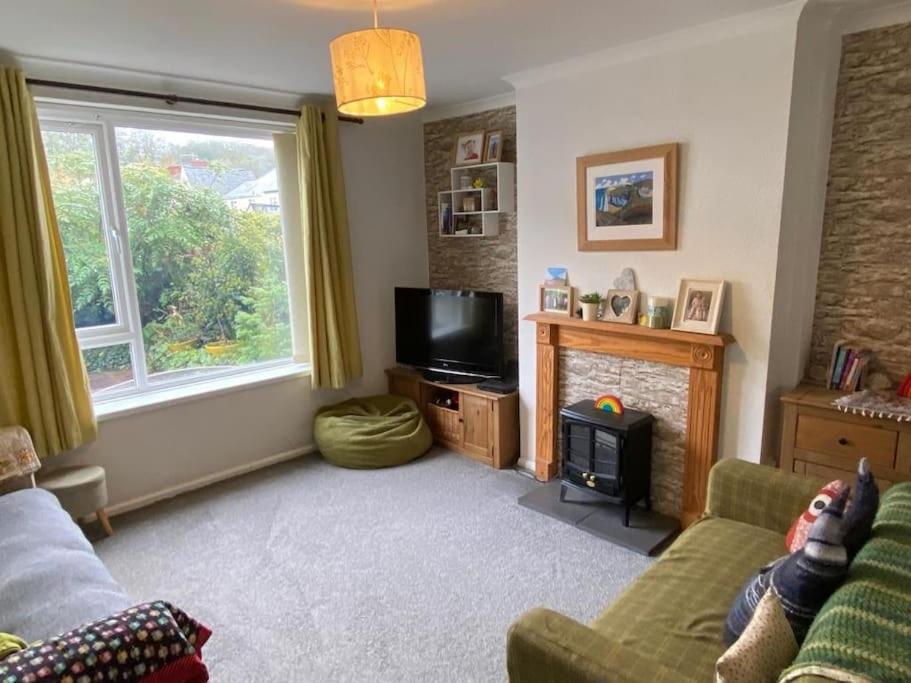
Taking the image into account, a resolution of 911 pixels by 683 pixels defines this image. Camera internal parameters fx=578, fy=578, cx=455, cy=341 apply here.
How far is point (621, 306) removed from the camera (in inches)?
120

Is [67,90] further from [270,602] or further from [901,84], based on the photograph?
[901,84]

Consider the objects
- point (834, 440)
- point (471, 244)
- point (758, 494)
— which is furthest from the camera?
point (471, 244)

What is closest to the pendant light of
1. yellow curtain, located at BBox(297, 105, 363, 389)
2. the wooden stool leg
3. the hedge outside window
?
yellow curtain, located at BBox(297, 105, 363, 389)

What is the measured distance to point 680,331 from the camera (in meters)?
2.79

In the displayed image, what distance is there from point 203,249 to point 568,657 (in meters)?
3.19

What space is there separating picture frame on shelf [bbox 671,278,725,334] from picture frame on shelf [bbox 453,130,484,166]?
1725 millimetres

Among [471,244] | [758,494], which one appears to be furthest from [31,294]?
[758,494]

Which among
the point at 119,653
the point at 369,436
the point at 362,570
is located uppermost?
the point at 119,653

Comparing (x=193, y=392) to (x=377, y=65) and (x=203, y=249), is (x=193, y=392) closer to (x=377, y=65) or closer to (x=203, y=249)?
(x=203, y=249)

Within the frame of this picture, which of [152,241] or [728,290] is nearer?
[728,290]

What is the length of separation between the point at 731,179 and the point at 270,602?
8.94ft

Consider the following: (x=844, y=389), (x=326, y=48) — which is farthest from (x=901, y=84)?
(x=326, y=48)

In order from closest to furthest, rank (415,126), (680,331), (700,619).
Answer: (700,619), (680,331), (415,126)

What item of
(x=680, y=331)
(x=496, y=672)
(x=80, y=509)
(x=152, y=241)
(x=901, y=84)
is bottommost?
(x=496, y=672)
